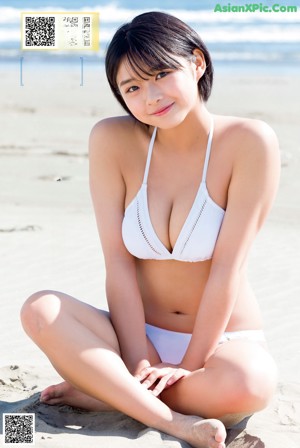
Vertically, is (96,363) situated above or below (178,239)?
below

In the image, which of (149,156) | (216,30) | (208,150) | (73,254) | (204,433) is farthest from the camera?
(216,30)

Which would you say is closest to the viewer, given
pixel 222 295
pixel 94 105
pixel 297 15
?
pixel 222 295

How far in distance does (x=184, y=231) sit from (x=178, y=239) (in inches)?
1.7

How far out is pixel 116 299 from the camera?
145 inches

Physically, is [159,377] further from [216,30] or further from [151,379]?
[216,30]

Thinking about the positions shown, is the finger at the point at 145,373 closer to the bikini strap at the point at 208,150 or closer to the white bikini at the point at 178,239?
the white bikini at the point at 178,239

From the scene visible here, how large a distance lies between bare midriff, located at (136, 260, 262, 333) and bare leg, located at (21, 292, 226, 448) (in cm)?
24

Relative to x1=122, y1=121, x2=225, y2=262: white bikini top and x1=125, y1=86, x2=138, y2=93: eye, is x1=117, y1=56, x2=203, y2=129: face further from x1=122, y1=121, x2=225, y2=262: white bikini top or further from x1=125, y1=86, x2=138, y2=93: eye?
x1=122, y1=121, x2=225, y2=262: white bikini top

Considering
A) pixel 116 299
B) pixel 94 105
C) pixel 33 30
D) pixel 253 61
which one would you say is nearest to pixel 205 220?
pixel 116 299

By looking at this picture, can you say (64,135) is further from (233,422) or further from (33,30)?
(233,422)

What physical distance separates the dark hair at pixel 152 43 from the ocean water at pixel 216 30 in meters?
16.6

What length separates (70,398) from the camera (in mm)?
3811

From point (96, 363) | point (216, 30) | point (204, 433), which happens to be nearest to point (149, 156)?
point (96, 363)

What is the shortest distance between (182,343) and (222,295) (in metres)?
0.32
